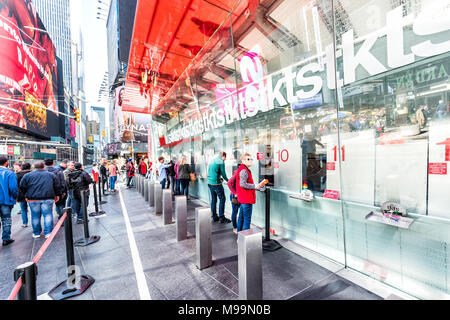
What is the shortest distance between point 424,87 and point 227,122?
5098 millimetres

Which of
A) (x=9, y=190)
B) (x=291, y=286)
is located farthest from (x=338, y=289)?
(x=9, y=190)

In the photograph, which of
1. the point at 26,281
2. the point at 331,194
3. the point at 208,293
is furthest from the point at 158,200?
the point at 331,194

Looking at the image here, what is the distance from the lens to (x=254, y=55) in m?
5.38

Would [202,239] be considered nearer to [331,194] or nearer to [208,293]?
[208,293]

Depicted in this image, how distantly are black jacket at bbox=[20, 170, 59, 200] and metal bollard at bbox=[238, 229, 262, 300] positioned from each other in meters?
5.37

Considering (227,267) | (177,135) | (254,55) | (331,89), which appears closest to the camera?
(227,267)

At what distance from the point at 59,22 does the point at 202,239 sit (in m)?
117

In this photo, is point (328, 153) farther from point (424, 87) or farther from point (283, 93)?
point (283, 93)

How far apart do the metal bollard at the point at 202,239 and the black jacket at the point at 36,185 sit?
431 cm

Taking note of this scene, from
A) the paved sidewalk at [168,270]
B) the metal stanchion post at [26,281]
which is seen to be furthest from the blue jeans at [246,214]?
the metal stanchion post at [26,281]

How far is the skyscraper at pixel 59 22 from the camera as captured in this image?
71688mm

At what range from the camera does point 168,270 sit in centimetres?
316

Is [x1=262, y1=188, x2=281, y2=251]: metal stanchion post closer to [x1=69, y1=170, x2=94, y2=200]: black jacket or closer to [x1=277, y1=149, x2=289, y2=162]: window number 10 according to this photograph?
[x1=277, y1=149, x2=289, y2=162]: window number 10

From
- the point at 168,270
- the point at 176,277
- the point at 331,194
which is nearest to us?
the point at 176,277
